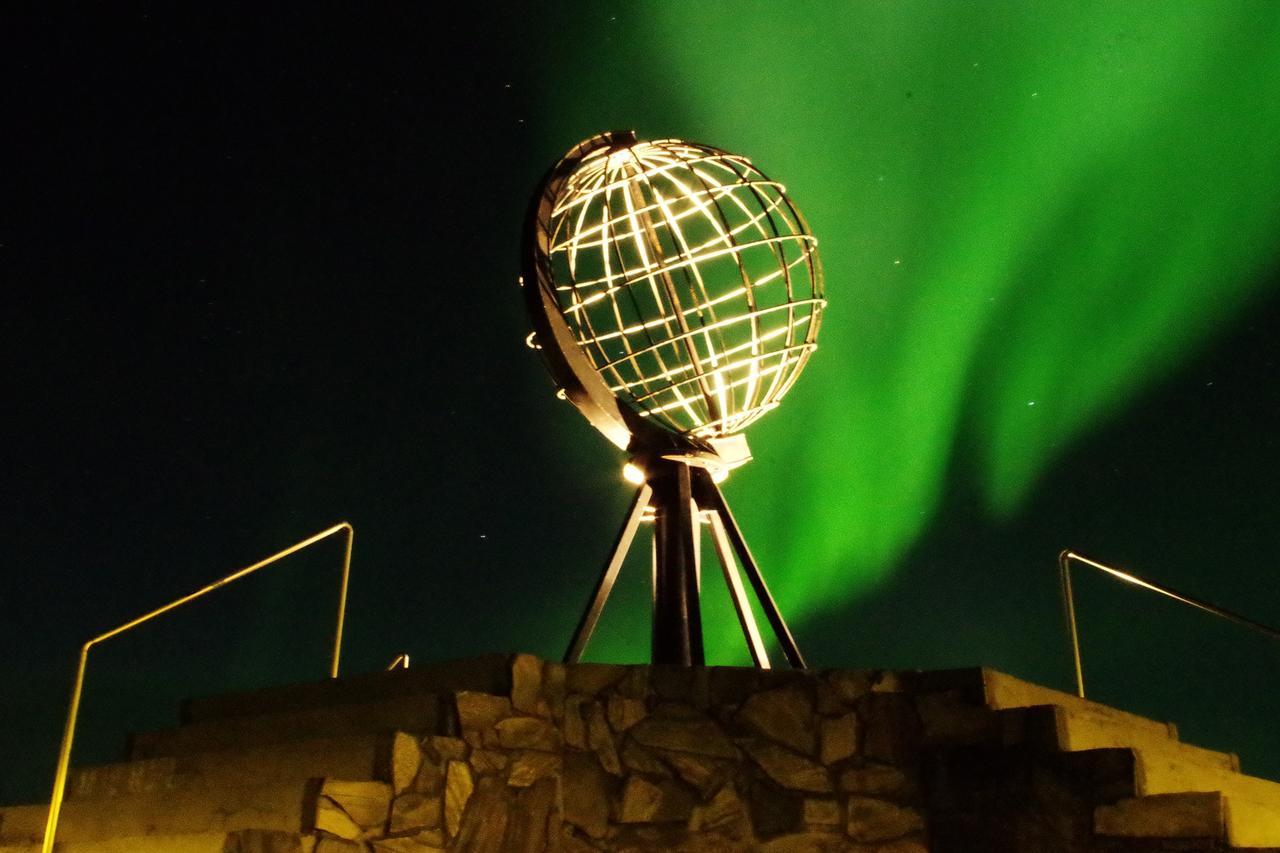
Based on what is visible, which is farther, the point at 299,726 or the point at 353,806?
the point at 299,726

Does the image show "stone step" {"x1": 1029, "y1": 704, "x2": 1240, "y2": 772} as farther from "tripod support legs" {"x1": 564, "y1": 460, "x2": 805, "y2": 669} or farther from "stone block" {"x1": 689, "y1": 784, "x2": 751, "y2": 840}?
"tripod support legs" {"x1": 564, "y1": 460, "x2": 805, "y2": 669}

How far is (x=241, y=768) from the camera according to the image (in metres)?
5.15

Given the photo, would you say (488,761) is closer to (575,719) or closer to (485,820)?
(485,820)

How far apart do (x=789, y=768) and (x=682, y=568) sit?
1.38 metres

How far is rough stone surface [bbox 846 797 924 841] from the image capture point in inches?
214

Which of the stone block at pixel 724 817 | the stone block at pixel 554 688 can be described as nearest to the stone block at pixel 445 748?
the stone block at pixel 554 688

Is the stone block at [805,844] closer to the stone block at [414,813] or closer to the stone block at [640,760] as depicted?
the stone block at [640,760]

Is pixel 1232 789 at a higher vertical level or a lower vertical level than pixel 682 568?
lower

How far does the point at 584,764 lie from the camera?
5445mm

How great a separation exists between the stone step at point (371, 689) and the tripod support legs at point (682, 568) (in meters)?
0.79

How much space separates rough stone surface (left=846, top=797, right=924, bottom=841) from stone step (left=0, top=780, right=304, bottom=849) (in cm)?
221

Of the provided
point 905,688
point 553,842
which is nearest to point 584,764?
point 553,842

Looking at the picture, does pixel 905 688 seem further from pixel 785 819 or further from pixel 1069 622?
pixel 1069 622

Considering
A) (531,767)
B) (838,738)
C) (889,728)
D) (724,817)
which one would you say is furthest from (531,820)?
(889,728)
